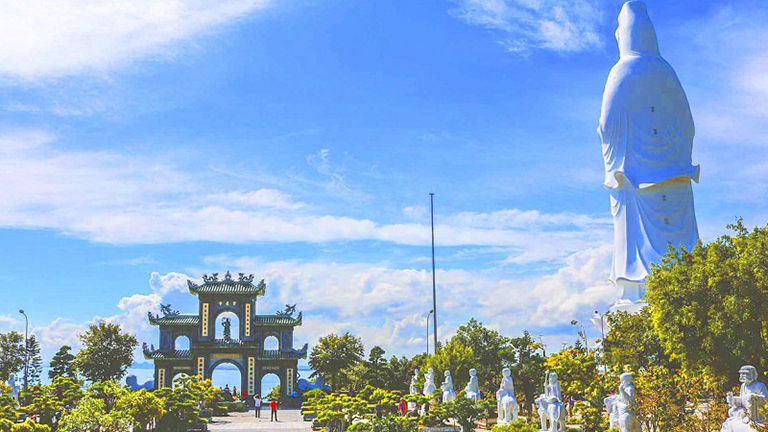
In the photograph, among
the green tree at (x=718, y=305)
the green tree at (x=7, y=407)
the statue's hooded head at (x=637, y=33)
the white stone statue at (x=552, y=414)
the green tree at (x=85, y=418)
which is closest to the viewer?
the green tree at (x=718, y=305)

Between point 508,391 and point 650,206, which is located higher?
point 650,206

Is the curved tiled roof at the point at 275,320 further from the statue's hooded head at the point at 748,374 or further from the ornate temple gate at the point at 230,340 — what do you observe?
the statue's hooded head at the point at 748,374

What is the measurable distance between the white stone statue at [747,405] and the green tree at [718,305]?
5.68m

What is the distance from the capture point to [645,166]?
154 ft

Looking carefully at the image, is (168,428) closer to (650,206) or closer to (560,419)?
(560,419)

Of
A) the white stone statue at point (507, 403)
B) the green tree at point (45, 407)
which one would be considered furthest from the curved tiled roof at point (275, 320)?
the white stone statue at point (507, 403)

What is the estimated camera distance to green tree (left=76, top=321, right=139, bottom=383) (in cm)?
5259

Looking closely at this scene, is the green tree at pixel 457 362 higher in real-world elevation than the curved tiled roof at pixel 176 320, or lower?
lower

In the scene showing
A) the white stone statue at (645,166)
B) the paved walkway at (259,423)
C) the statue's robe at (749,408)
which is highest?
the white stone statue at (645,166)

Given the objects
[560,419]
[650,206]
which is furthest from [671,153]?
[560,419]

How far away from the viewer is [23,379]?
52312mm

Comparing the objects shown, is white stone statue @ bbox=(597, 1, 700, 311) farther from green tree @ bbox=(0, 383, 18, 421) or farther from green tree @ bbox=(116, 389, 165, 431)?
green tree @ bbox=(0, 383, 18, 421)

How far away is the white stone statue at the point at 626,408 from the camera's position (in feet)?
63.0

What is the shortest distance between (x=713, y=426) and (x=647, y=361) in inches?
519
